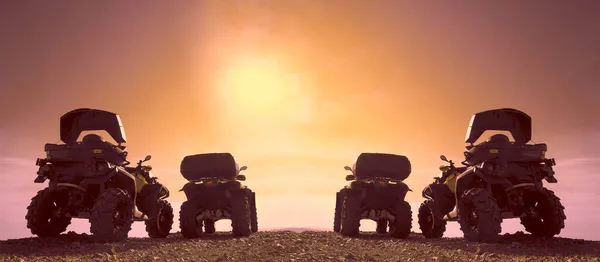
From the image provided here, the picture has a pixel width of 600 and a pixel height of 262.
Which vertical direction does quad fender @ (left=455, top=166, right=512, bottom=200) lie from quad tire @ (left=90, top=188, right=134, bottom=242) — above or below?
above

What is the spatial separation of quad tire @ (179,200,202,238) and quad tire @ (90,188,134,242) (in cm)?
266

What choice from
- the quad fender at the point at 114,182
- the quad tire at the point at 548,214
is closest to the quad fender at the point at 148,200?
the quad fender at the point at 114,182

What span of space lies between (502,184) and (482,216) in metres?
2.00

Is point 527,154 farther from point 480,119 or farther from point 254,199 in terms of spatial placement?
point 254,199

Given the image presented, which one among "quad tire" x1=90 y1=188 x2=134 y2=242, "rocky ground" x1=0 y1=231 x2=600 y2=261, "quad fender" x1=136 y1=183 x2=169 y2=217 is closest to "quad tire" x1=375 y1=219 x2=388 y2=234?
"rocky ground" x1=0 y1=231 x2=600 y2=261

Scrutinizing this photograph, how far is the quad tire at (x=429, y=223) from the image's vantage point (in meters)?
22.7

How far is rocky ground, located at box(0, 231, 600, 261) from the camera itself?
1431 centimetres

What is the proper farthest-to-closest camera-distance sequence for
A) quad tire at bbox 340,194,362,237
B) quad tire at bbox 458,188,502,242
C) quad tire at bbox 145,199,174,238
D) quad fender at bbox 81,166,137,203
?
1. quad tire at bbox 145,199,174,238
2. quad tire at bbox 340,194,362,237
3. quad fender at bbox 81,166,137,203
4. quad tire at bbox 458,188,502,242

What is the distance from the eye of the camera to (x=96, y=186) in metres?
20.0

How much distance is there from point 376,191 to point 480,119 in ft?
15.3

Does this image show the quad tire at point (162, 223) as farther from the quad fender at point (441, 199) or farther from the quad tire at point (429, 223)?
the quad fender at point (441, 199)

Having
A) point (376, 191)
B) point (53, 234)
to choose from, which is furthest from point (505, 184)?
point (53, 234)

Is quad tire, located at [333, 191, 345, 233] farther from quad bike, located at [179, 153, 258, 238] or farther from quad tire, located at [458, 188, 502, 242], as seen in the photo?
quad tire, located at [458, 188, 502, 242]

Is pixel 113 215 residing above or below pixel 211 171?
below
